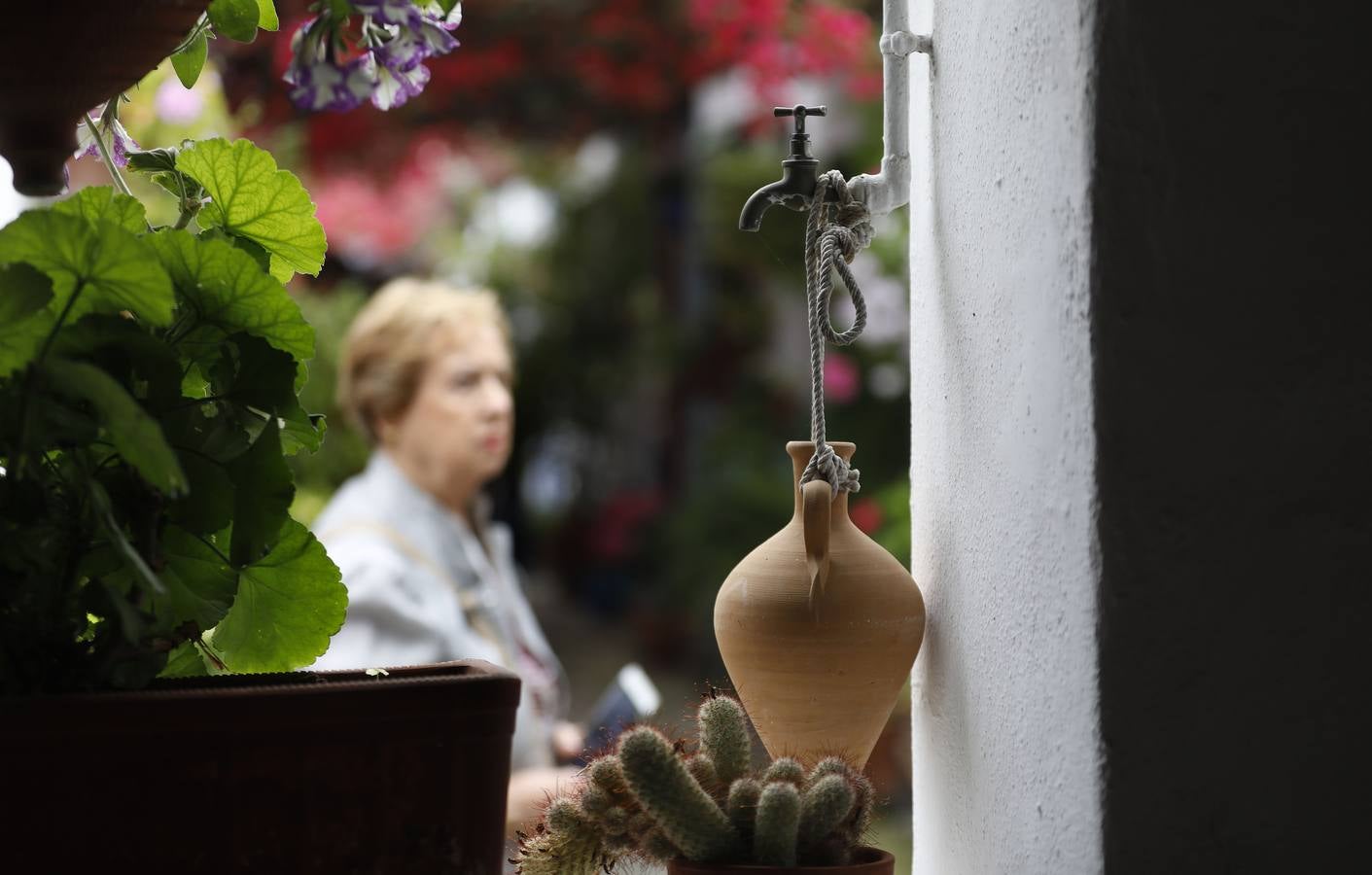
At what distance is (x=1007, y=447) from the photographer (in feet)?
2.94

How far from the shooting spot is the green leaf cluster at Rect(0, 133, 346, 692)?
2.55 feet

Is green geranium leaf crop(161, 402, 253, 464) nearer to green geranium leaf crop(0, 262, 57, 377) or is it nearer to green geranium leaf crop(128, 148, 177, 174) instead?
green geranium leaf crop(0, 262, 57, 377)

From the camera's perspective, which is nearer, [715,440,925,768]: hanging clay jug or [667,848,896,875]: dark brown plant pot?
[667,848,896,875]: dark brown plant pot

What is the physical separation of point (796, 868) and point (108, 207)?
61 cm

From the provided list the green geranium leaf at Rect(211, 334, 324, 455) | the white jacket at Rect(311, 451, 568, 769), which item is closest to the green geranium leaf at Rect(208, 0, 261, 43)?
the green geranium leaf at Rect(211, 334, 324, 455)

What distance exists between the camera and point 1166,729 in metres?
0.77

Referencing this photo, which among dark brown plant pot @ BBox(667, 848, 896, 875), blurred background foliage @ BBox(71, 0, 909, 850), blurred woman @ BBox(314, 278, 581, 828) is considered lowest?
dark brown plant pot @ BBox(667, 848, 896, 875)

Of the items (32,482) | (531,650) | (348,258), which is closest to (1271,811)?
(32,482)

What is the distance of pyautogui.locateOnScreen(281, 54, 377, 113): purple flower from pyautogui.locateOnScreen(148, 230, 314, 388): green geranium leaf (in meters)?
0.11

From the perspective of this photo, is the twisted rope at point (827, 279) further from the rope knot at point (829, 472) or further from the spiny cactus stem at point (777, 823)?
the spiny cactus stem at point (777, 823)

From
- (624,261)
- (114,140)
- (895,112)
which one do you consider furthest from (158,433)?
(624,261)

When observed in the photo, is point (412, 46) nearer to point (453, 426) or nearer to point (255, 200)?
point (255, 200)

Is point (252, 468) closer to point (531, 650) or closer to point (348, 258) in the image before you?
point (531, 650)

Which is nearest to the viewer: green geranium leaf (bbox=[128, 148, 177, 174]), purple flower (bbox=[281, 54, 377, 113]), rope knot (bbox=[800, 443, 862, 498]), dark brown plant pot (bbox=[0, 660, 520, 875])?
dark brown plant pot (bbox=[0, 660, 520, 875])
